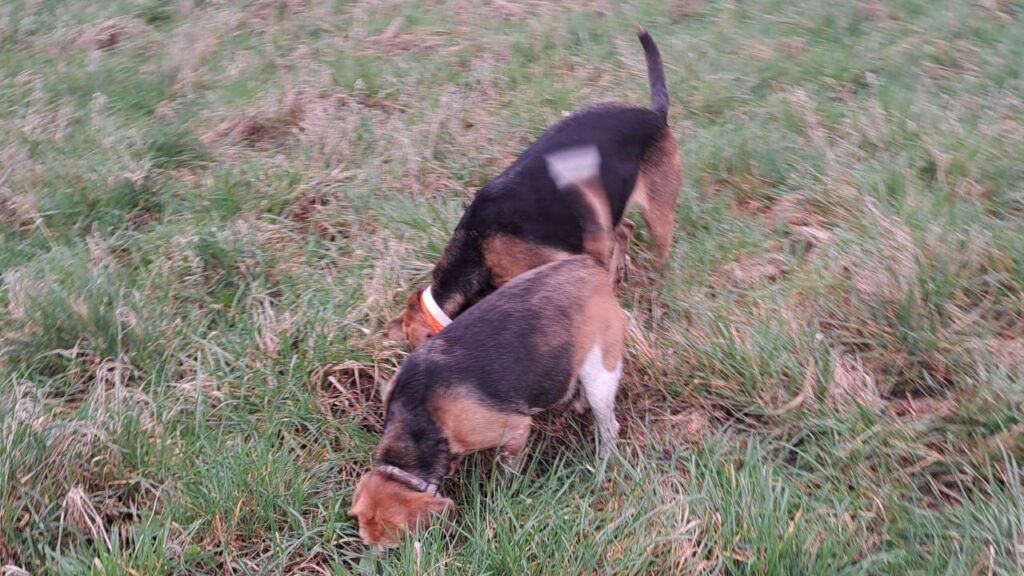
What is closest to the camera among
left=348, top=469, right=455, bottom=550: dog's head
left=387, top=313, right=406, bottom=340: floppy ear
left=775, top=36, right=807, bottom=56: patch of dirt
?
left=348, top=469, right=455, bottom=550: dog's head

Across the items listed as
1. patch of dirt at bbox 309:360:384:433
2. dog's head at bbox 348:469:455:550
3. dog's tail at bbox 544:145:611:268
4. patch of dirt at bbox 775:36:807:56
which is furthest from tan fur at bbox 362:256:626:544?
patch of dirt at bbox 775:36:807:56

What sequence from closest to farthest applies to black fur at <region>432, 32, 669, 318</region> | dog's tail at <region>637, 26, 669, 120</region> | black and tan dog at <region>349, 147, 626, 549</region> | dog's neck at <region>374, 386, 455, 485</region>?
black and tan dog at <region>349, 147, 626, 549</region> < dog's neck at <region>374, 386, 455, 485</region> < black fur at <region>432, 32, 669, 318</region> < dog's tail at <region>637, 26, 669, 120</region>

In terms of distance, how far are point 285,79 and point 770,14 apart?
439 centimetres

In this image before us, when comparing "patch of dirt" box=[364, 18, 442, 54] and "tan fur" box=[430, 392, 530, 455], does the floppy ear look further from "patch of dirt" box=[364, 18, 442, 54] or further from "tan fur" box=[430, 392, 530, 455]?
"patch of dirt" box=[364, 18, 442, 54]

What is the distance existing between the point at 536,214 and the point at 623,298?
75 centimetres

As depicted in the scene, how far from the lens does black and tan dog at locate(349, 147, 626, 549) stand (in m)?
3.30

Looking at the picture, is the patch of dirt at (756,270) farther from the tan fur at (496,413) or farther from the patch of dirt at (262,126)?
the patch of dirt at (262,126)

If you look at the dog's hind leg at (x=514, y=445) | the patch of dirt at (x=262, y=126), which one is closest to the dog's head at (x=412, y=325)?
the dog's hind leg at (x=514, y=445)

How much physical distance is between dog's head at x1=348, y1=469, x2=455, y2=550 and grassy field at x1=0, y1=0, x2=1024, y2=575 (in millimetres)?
134

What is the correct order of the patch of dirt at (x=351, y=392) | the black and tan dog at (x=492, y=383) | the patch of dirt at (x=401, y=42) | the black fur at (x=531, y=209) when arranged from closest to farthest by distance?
the black and tan dog at (x=492, y=383) < the patch of dirt at (x=351, y=392) < the black fur at (x=531, y=209) < the patch of dirt at (x=401, y=42)

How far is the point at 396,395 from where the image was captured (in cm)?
354

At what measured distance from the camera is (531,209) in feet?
14.3

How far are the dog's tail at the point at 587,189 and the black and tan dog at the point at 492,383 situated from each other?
45 centimetres

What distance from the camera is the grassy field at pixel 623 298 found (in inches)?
126
